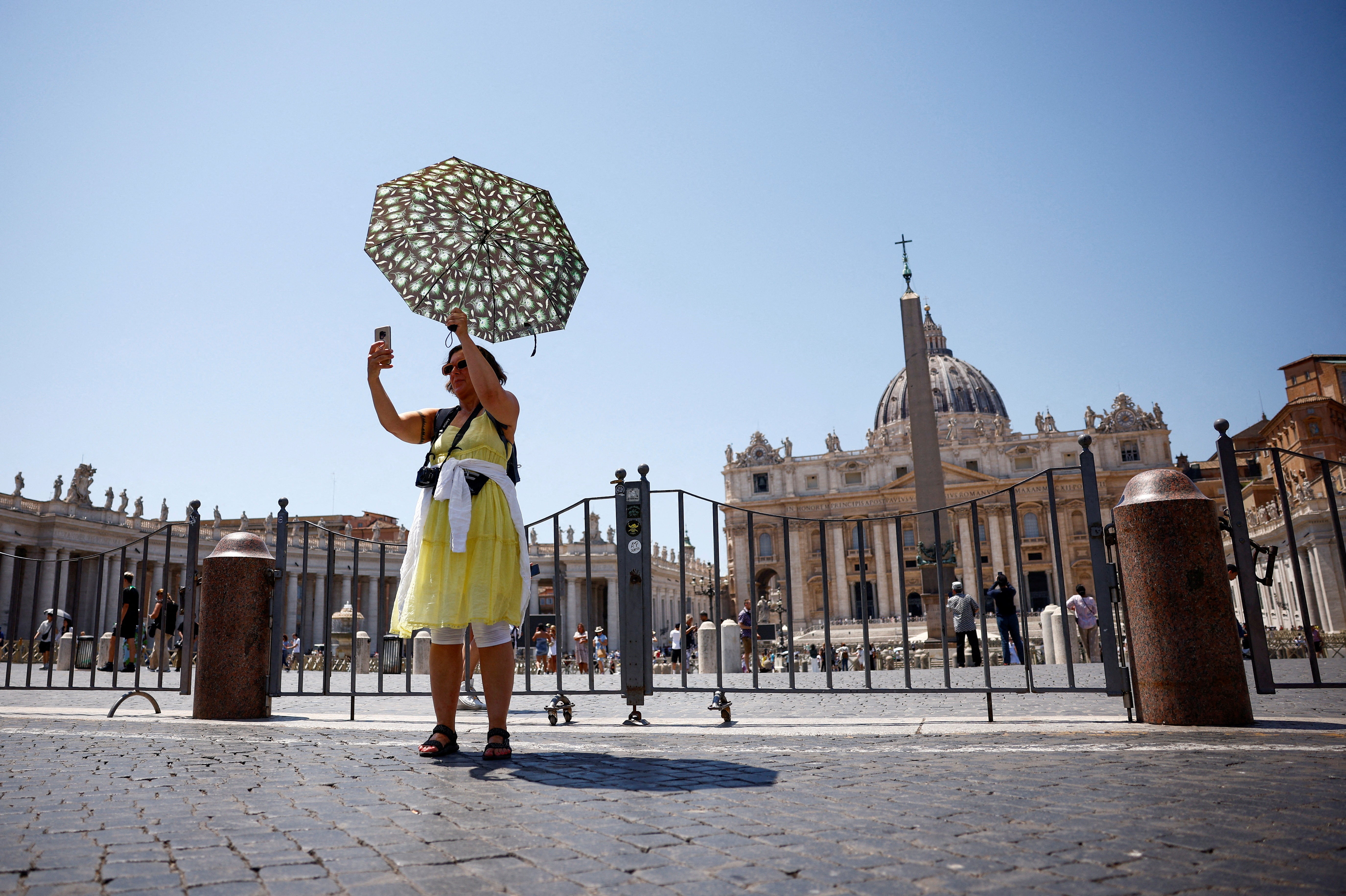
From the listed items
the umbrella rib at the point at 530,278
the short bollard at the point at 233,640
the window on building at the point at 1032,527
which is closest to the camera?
the umbrella rib at the point at 530,278

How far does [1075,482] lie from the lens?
62.0 m

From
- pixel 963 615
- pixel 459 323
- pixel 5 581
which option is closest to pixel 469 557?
pixel 459 323

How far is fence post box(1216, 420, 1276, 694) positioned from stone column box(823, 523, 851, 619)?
58553mm

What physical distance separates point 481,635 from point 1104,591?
3526 mm

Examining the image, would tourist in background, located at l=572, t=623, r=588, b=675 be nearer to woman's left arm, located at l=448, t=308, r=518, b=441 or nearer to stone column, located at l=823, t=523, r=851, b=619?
woman's left arm, located at l=448, t=308, r=518, b=441

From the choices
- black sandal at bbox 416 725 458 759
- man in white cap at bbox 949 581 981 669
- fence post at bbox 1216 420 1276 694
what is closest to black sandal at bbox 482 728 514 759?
black sandal at bbox 416 725 458 759

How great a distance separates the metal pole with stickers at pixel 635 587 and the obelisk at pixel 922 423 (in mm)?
11953

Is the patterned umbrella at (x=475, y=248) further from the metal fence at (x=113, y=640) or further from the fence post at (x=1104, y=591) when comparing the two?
the metal fence at (x=113, y=640)

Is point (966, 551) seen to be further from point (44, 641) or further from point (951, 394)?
point (44, 641)

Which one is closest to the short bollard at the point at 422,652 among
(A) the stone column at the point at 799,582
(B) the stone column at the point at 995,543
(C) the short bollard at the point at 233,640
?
(C) the short bollard at the point at 233,640

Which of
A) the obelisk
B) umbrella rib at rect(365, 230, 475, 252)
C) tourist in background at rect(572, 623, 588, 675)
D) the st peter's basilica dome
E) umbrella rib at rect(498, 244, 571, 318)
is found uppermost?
the st peter's basilica dome

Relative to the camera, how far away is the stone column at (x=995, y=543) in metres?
62.6

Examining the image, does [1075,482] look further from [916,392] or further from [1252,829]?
[1252,829]

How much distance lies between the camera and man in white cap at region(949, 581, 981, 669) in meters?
12.8
